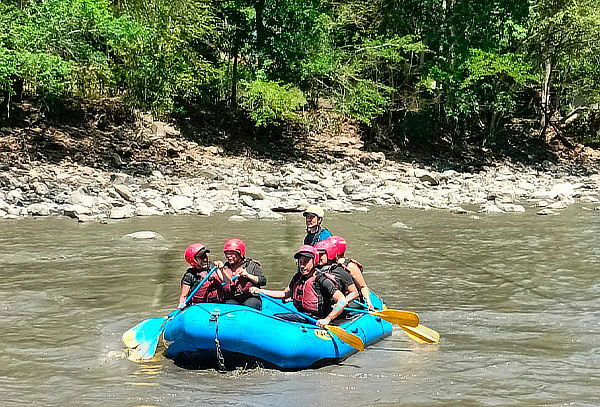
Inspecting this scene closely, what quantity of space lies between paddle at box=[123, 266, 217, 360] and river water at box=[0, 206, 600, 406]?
0.37ft

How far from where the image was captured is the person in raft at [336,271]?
668cm

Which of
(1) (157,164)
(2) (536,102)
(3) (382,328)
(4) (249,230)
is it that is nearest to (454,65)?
(2) (536,102)

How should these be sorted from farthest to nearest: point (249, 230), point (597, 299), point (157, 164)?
1. point (157, 164)
2. point (249, 230)
3. point (597, 299)

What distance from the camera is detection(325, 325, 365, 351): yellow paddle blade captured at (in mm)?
6324

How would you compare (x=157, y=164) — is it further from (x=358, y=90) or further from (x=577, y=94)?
(x=577, y=94)

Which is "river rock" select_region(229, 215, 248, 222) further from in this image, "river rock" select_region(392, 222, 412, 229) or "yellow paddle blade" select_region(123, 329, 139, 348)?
"yellow paddle blade" select_region(123, 329, 139, 348)

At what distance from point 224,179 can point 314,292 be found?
12.8 m

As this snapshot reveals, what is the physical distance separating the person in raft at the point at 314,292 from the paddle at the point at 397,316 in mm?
433

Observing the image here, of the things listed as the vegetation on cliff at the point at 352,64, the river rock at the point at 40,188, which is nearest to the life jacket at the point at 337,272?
the river rock at the point at 40,188

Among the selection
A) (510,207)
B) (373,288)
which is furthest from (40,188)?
(510,207)

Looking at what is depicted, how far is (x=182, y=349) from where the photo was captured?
20.7 feet

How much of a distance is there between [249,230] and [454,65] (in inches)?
507

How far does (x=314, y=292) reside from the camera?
21.7 ft

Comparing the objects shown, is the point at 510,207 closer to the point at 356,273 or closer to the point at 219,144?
the point at 219,144
